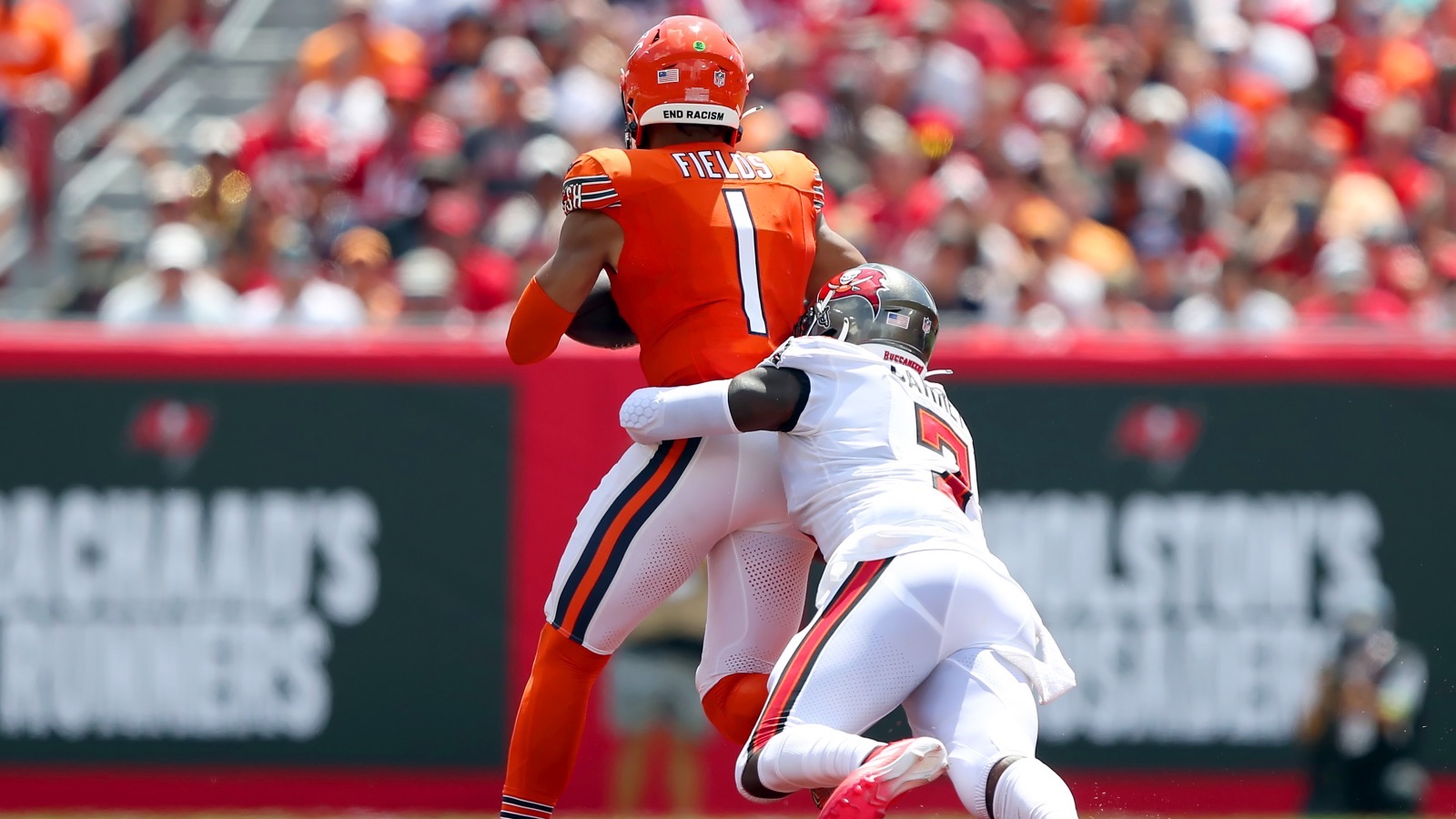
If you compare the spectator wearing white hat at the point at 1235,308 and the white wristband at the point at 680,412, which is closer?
the white wristband at the point at 680,412

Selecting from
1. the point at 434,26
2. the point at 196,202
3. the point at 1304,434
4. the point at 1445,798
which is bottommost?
the point at 1445,798

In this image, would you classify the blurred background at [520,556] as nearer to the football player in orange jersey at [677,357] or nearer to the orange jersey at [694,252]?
the football player in orange jersey at [677,357]

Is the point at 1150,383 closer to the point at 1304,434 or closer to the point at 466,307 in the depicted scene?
the point at 1304,434

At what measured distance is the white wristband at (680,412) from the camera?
4.68 meters

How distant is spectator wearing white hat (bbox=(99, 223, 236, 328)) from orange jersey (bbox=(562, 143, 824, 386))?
14.3ft

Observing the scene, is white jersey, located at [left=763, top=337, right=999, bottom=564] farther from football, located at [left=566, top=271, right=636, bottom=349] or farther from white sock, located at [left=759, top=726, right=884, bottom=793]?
football, located at [left=566, top=271, right=636, bottom=349]

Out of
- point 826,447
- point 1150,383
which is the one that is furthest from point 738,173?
point 1150,383

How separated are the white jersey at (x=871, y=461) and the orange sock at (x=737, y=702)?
→ 425mm

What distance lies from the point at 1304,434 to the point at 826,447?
174 inches

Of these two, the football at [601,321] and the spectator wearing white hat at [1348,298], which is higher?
the football at [601,321]

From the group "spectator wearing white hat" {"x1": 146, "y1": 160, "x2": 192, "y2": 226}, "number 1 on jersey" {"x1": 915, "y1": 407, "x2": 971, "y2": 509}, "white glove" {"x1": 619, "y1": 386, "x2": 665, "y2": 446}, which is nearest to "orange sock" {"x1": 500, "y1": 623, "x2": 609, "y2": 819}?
"white glove" {"x1": 619, "y1": 386, "x2": 665, "y2": 446}

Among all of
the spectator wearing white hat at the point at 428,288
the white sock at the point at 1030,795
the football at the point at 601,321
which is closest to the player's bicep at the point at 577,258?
the football at the point at 601,321

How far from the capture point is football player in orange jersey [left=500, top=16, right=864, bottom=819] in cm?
495

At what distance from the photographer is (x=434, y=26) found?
38.9 ft
